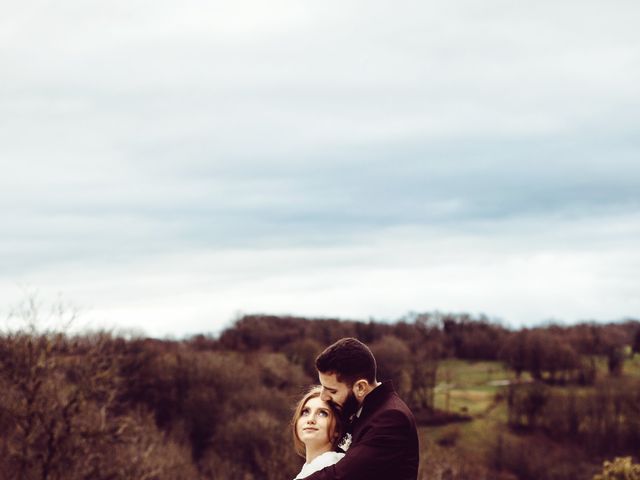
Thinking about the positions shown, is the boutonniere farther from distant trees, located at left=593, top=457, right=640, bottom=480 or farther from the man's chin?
distant trees, located at left=593, top=457, right=640, bottom=480

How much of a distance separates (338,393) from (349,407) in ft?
0.54

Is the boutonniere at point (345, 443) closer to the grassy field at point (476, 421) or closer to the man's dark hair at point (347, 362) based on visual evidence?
the man's dark hair at point (347, 362)

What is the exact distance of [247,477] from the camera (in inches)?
1877

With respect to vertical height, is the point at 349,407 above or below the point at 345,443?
above

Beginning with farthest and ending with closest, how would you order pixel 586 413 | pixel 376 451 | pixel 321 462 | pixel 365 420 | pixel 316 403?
1. pixel 586 413
2. pixel 316 403
3. pixel 321 462
4. pixel 365 420
5. pixel 376 451

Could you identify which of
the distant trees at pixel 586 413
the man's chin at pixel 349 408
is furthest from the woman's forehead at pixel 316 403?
the distant trees at pixel 586 413

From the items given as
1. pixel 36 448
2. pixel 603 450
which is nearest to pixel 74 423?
pixel 36 448

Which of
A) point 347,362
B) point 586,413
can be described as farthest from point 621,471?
point 586,413

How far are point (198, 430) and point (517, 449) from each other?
27.6 meters

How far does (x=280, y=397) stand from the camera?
62.8 m

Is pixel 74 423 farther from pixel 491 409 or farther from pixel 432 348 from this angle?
pixel 432 348

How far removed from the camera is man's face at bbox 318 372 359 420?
213 inches

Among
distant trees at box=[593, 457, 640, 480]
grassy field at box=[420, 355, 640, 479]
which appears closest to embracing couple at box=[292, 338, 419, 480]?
distant trees at box=[593, 457, 640, 480]

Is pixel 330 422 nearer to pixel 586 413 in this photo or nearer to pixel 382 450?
pixel 382 450
